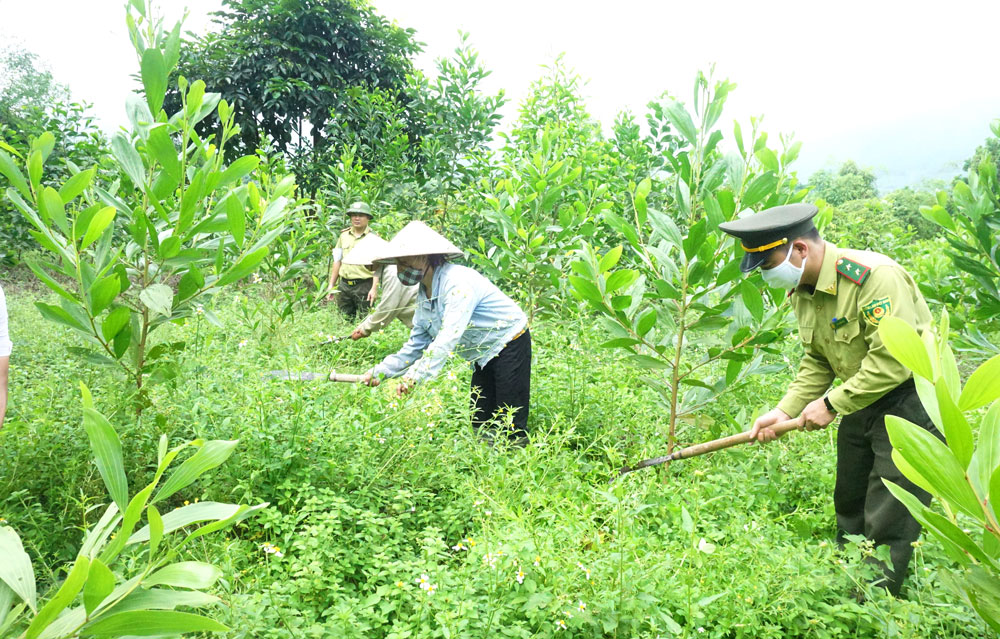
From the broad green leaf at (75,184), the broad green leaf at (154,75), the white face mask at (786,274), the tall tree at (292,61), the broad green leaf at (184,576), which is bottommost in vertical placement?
the broad green leaf at (184,576)

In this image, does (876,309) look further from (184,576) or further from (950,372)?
(184,576)

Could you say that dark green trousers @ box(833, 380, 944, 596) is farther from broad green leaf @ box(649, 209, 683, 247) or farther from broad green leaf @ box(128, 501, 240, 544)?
broad green leaf @ box(128, 501, 240, 544)

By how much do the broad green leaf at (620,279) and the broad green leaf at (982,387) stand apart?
2.08 m

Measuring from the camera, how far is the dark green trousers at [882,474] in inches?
95.4

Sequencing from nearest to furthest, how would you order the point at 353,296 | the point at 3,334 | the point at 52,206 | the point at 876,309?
1. the point at 52,206
2. the point at 3,334
3. the point at 876,309
4. the point at 353,296

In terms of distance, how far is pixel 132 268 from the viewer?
252 cm

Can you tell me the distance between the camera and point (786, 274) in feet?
8.21

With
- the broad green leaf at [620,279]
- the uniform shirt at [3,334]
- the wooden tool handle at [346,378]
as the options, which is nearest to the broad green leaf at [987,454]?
the broad green leaf at [620,279]

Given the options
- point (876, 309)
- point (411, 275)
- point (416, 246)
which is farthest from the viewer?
point (411, 275)

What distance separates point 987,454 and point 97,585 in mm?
1070

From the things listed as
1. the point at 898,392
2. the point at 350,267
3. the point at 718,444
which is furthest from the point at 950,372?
the point at 350,267

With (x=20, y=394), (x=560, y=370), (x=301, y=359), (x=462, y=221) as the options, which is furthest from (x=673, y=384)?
(x=462, y=221)

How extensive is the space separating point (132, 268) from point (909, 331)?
2712 mm

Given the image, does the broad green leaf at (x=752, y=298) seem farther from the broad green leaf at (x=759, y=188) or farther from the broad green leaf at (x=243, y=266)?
the broad green leaf at (x=243, y=266)
